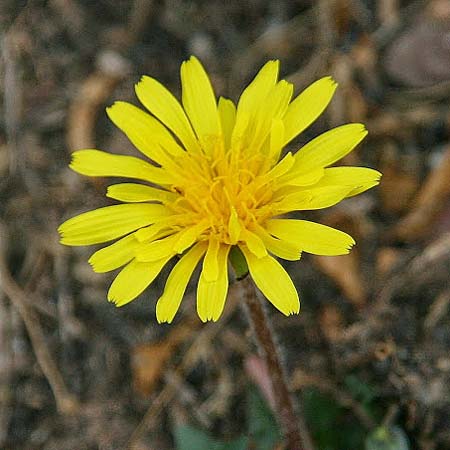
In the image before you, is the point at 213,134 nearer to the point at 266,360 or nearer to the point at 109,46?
the point at 266,360

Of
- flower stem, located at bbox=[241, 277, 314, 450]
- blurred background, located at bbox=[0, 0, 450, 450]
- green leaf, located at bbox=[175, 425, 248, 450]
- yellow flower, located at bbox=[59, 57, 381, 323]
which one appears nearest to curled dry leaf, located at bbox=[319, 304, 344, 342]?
blurred background, located at bbox=[0, 0, 450, 450]

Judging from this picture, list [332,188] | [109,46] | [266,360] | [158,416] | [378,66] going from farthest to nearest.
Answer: [109,46] → [378,66] → [158,416] → [266,360] → [332,188]

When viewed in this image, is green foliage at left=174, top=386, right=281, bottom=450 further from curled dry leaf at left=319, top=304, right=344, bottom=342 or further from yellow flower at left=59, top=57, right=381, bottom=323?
yellow flower at left=59, top=57, right=381, bottom=323

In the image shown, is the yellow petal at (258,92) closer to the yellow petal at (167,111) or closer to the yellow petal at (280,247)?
the yellow petal at (167,111)

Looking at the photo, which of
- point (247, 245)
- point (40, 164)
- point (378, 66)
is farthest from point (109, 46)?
point (247, 245)

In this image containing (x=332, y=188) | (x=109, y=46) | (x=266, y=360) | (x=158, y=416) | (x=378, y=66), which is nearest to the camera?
(x=332, y=188)
